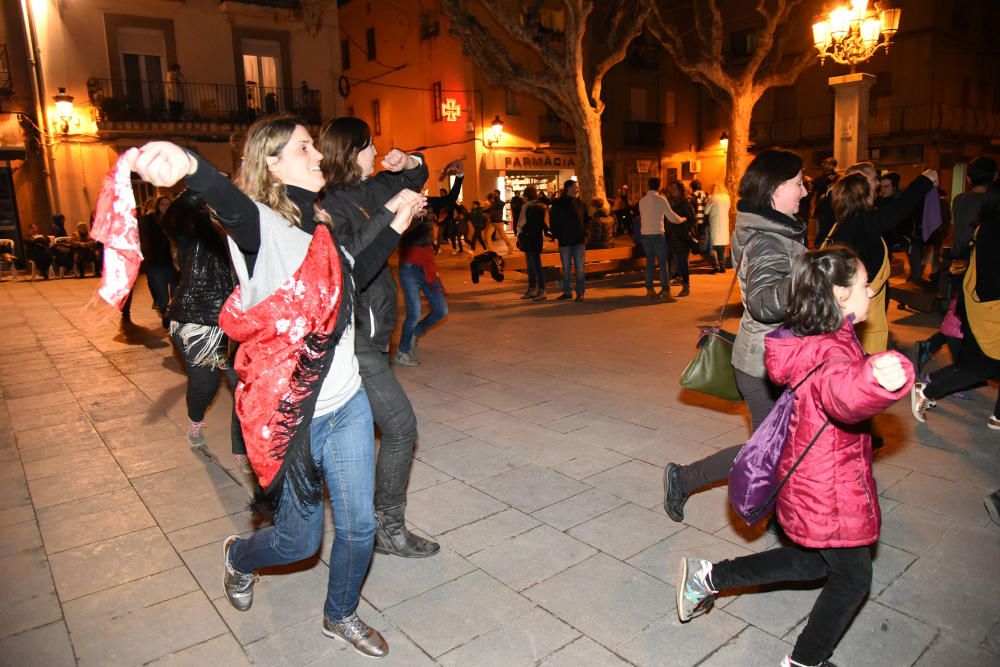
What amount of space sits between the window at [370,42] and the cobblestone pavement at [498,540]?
27.0m

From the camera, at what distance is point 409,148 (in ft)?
97.4

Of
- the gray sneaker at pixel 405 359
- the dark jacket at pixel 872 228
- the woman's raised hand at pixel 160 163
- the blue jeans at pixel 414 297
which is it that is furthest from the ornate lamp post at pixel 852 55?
the woman's raised hand at pixel 160 163

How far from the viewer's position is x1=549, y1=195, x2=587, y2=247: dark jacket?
10586 millimetres

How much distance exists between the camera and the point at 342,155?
124 inches

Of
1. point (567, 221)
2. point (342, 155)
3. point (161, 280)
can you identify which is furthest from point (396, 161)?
point (567, 221)

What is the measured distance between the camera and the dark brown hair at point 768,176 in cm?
A: 298

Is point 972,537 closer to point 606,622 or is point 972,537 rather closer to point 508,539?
point 606,622

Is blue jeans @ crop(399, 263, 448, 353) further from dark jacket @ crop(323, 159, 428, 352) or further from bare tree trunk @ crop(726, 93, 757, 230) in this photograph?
bare tree trunk @ crop(726, 93, 757, 230)

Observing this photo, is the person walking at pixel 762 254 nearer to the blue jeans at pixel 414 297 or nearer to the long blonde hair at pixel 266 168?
the long blonde hair at pixel 266 168

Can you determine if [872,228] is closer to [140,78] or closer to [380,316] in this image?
[380,316]

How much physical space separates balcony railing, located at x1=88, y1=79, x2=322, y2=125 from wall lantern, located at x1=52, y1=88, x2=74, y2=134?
23.9 inches

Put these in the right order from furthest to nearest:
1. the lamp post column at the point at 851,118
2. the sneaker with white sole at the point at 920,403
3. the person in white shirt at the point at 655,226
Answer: the person in white shirt at the point at 655,226 → the lamp post column at the point at 851,118 → the sneaker with white sole at the point at 920,403

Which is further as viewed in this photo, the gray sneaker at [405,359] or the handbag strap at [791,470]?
the gray sneaker at [405,359]

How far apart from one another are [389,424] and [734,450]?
1.62 metres
